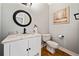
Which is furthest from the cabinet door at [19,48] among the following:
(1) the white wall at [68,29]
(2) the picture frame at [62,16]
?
(2) the picture frame at [62,16]

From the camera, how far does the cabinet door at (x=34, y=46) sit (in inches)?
41.5

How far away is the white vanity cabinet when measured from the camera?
984 mm

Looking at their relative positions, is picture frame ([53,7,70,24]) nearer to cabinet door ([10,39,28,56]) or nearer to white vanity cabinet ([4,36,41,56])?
white vanity cabinet ([4,36,41,56])

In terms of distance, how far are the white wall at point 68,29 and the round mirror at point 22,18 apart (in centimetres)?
25

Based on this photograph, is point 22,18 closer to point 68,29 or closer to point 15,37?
point 15,37

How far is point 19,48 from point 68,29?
0.59 metres

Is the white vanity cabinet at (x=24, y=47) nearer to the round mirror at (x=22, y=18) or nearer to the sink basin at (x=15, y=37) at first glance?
the sink basin at (x=15, y=37)

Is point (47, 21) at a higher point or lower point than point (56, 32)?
higher

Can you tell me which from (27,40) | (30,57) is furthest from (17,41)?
(30,57)

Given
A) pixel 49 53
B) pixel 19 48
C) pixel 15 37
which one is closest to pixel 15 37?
pixel 15 37

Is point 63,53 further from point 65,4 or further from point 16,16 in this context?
point 16,16

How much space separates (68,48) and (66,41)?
0.27ft

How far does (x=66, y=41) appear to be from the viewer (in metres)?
1.08

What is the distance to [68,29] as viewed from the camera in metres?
1.06
